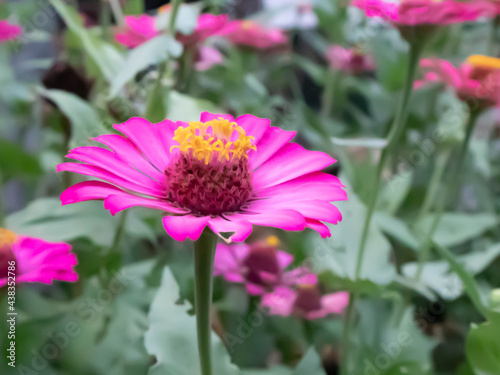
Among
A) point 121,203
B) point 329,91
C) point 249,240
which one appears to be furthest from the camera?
point 329,91

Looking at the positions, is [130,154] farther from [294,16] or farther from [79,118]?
[294,16]

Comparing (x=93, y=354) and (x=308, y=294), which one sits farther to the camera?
(x=308, y=294)

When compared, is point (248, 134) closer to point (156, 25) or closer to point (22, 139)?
point (156, 25)

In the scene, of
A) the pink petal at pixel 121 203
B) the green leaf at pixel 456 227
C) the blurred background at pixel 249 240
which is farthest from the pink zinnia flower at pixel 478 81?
the pink petal at pixel 121 203

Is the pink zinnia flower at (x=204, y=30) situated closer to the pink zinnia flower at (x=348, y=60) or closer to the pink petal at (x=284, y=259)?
the pink petal at (x=284, y=259)

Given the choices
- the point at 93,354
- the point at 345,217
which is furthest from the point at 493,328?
the point at 93,354

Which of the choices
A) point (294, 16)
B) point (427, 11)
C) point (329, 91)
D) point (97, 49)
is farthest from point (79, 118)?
point (294, 16)
